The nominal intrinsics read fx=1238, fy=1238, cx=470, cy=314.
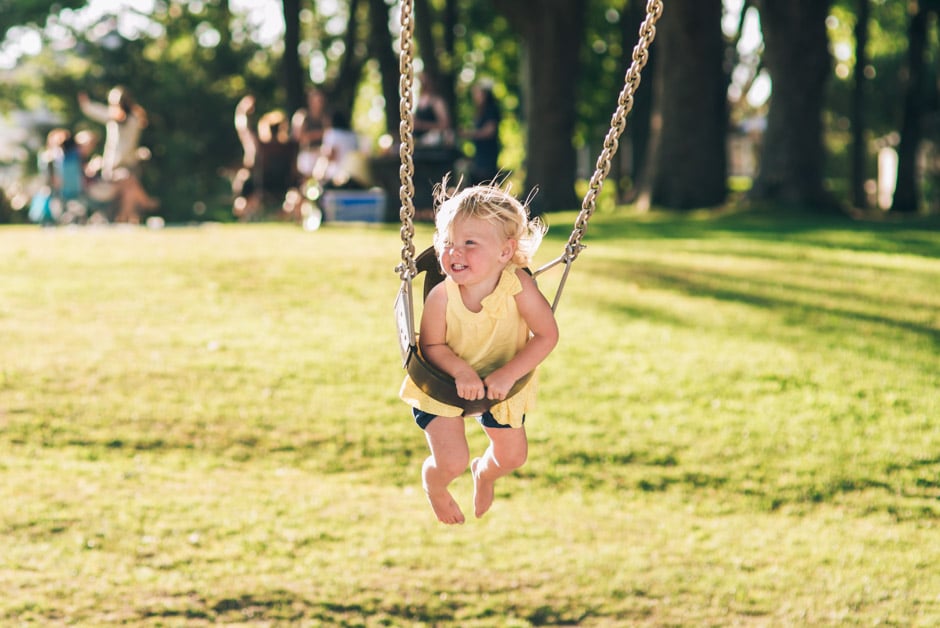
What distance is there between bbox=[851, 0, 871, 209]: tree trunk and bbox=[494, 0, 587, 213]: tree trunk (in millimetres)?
10082

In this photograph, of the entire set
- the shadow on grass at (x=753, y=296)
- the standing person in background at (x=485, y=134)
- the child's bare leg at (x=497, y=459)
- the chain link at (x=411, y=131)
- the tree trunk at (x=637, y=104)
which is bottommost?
the shadow on grass at (x=753, y=296)

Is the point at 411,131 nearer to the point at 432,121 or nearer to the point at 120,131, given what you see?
the point at 432,121

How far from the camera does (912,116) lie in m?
26.0

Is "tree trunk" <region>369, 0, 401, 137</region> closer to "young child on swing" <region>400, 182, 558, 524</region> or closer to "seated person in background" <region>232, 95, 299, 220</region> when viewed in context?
"seated person in background" <region>232, 95, 299, 220</region>

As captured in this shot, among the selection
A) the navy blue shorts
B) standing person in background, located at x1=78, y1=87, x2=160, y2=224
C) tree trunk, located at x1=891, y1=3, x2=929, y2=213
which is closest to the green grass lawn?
standing person in background, located at x1=78, y1=87, x2=160, y2=224

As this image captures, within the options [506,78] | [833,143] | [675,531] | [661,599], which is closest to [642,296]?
[675,531]

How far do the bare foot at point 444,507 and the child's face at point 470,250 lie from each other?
84 cm

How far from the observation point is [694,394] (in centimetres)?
1168

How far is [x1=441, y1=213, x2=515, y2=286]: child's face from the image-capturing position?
358 cm

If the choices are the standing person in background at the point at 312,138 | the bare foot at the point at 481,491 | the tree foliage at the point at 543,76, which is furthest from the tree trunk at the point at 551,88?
the bare foot at the point at 481,491

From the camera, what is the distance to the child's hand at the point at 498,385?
A: 3.62 meters

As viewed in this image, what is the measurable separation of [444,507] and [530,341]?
2.41ft

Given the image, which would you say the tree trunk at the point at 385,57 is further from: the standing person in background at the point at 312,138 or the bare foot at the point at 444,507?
the bare foot at the point at 444,507

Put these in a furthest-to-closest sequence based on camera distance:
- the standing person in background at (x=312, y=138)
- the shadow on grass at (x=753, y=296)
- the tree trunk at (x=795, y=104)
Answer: the standing person in background at (x=312, y=138)
the tree trunk at (x=795, y=104)
the shadow on grass at (x=753, y=296)
